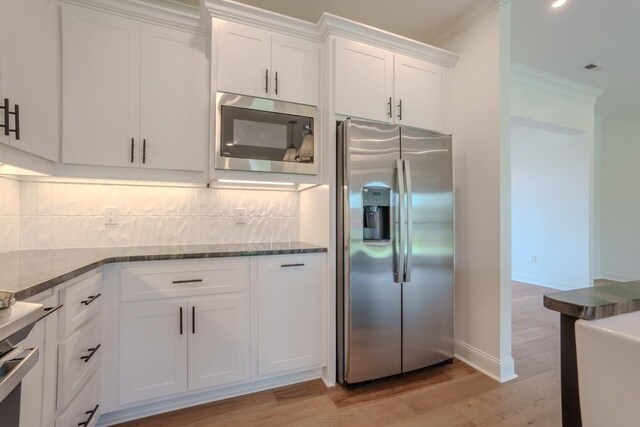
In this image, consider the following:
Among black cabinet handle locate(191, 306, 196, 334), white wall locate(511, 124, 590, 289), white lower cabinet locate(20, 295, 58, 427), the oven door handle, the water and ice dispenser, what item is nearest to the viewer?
the oven door handle

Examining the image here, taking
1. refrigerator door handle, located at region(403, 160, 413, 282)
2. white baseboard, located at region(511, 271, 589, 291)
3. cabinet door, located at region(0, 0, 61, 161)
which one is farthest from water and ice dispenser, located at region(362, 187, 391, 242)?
white baseboard, located at region(511, 271, 589, 291)

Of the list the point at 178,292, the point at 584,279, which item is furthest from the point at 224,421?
the point at 584,279

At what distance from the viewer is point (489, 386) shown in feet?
6.55

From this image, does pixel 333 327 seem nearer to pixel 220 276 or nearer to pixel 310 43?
pixel 220 276

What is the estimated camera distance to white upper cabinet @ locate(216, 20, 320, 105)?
1906 mm

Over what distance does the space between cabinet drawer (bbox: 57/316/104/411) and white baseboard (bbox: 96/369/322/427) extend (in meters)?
0.37

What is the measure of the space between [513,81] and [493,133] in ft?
5.80

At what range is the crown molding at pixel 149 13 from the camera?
1.79 meters

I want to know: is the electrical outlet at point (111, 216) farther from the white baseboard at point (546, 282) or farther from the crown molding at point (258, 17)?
the white baseboard at point (546, 282)

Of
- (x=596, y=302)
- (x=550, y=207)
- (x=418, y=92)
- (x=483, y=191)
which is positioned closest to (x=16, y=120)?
(x=596, y=302)

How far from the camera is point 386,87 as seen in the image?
7.24 feet

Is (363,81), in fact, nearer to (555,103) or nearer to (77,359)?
(77,359)

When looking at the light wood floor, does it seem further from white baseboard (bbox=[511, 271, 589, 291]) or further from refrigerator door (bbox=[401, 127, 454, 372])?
white baseboard (bbox=[511, 271, 589, 291])

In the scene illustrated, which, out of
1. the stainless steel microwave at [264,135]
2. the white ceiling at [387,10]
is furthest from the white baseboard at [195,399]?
the white ceiling at [387,10]
